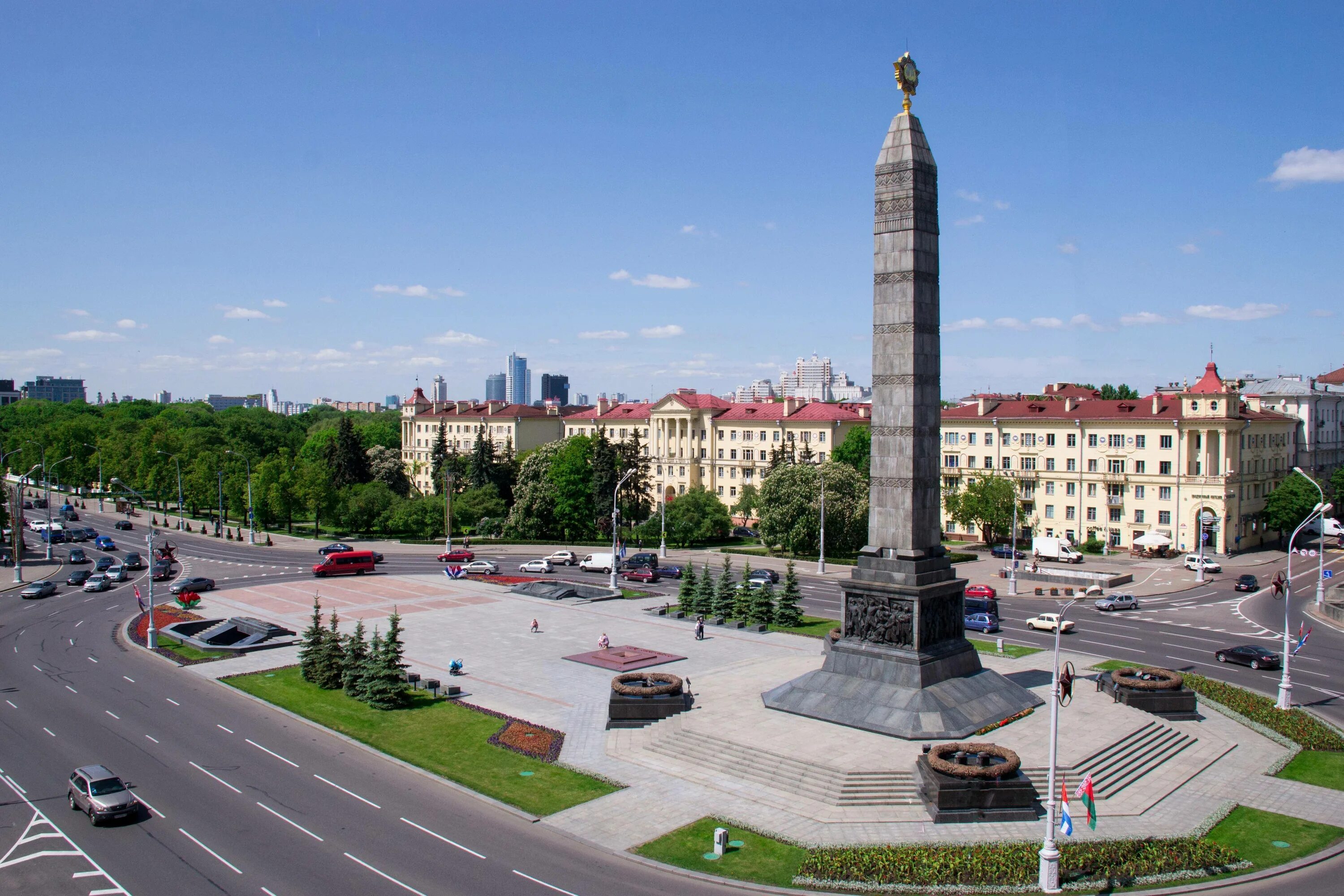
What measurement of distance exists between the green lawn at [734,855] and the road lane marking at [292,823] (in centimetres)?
753

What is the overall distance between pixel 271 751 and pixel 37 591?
40756 millimetres

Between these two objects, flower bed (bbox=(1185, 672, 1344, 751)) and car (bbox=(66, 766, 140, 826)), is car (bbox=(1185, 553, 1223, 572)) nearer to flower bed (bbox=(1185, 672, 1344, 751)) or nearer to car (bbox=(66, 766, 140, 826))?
flower bed (bbox=(1185, 672, 1344, 751))

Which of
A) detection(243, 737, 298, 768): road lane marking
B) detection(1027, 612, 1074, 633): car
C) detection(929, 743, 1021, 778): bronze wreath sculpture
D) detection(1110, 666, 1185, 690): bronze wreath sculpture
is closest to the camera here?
detection(929, 743, 1021, 778): bronze wreath sculpture

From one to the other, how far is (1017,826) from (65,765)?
26.2 metres

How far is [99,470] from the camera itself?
123 metres

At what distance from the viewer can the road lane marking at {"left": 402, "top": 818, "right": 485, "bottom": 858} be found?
71.0ft

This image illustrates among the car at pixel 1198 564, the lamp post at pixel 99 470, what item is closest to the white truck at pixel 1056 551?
the car at pixel 1198 564

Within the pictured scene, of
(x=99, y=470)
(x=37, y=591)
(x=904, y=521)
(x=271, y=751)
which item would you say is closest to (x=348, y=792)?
(x=271, y=751)

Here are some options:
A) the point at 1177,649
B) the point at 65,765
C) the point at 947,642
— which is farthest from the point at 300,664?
the point at 1177,649

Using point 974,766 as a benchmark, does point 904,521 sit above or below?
above

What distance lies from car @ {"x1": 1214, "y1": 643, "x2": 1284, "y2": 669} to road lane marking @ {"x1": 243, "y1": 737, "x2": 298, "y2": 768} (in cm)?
3801

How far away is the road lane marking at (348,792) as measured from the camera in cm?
2462

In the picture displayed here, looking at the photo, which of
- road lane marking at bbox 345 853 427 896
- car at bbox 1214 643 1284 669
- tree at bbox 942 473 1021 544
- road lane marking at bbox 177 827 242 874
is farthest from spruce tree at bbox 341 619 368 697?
tree at bbox 942 473 1021 544

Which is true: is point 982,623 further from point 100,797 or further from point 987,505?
point 100,797
